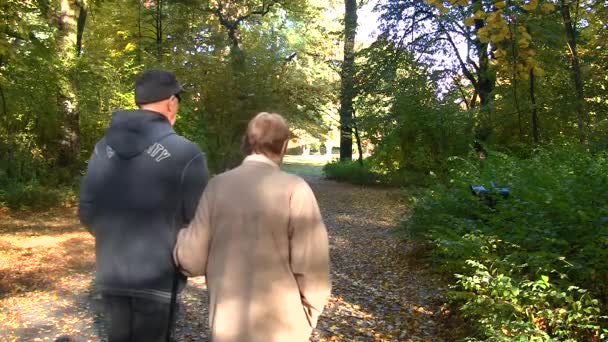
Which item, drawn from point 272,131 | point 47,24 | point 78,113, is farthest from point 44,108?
point 272,131

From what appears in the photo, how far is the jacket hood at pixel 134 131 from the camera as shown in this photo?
99.1 inches

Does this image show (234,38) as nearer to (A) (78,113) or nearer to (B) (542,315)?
(A) (78,113)

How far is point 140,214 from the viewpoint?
2438mm

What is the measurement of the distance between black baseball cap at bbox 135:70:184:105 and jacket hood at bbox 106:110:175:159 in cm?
7

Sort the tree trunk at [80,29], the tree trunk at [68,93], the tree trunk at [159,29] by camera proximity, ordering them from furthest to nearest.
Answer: the tree trunk at [159,29], the tree trunk at [80,29], the tree trunk at [68,93]

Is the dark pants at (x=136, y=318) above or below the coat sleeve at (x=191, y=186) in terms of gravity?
below

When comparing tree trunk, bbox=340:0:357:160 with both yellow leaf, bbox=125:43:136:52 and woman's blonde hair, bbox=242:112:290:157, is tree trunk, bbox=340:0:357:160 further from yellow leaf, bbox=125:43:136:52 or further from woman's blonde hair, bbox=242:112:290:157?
woman's blonde hair, bbox=242:112:290:157

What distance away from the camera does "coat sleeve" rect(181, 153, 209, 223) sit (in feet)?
8.21

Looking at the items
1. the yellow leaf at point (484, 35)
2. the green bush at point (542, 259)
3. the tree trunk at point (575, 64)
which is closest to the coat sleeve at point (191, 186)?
the green bush at point (542, 259)

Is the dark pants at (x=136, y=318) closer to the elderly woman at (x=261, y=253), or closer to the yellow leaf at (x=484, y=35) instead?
the elderly woman at (x=261, y=253)

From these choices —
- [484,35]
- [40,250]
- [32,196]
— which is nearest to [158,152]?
[484,35]

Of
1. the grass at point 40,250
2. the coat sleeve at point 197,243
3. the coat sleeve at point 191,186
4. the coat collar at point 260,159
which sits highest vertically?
the coat collar at point 260,159

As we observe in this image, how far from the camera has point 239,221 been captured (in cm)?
229

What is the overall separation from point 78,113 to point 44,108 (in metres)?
0.86
